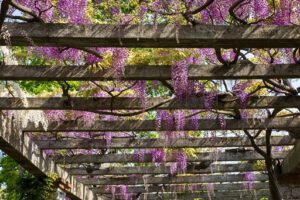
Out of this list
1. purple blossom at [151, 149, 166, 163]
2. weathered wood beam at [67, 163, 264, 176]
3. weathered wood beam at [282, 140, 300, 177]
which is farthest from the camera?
weathered wood beam at [67, 163, 264, 176]

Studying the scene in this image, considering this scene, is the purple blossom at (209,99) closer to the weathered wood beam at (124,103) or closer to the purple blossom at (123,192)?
the weathered wood beam at (124,103)

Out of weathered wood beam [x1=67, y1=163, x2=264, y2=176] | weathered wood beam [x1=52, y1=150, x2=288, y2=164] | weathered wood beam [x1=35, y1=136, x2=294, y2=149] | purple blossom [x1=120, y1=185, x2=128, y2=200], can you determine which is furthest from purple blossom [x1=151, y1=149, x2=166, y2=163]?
purple blossom [x1=120, y1=185, x2=128, y2=200]

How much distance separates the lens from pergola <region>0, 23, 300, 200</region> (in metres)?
3.96

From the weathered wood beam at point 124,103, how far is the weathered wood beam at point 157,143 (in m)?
2.27

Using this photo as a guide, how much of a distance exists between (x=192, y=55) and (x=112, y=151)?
5108 mm

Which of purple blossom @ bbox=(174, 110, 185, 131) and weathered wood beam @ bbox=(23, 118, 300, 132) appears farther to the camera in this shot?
weathered wood beam @ bbox=(23, 118, 300, 132)

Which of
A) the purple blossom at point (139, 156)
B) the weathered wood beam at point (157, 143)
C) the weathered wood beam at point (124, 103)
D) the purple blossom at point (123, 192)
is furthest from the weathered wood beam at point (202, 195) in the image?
the weathered wood beam at point (124, 103)

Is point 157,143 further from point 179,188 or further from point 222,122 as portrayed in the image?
point 179,188

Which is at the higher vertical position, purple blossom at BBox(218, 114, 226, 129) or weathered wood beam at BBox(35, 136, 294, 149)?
weathered wood beam at BBox(35, 136, 294, 149)

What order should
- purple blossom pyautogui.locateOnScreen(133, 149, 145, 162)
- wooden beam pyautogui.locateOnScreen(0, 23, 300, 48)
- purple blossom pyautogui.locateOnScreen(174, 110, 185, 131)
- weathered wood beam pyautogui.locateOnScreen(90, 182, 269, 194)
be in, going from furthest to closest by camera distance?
weathered wood beam pyautogui.locateOnScreen(90, 182, 269, 194)
purple blossom pyautogui.locateOnScreen(133, 149, 145, 162)
purple blossom pyautogui.locateOnScreen(174, 110, 185, 131)
wooden beam pyautogui.locateOnScreen(0, 23, 300, 48)

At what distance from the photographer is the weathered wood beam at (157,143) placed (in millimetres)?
8188

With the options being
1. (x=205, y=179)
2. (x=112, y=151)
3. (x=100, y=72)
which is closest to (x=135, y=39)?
(x=100, y=72)

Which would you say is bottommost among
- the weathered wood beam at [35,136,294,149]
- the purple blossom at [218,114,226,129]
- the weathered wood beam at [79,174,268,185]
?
the purple blossom at [218,114,226,129]

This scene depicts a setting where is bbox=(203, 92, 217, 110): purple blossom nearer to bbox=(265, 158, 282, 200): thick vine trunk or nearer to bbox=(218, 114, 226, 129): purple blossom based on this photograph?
bbox=(218, 114, 226, 129): purple blossom
